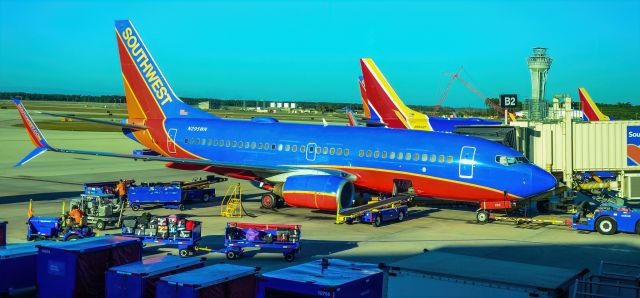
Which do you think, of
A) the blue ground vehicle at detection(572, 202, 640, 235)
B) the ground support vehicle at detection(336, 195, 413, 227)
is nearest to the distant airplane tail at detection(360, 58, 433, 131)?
the ground support vehicle at detection(336, 195, 413, 227)

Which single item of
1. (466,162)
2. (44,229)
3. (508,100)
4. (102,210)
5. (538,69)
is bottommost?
(44,229)

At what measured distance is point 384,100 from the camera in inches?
2132

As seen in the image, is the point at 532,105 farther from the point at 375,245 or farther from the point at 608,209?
the point at 375,245

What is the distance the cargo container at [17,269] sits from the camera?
15438 millimetres

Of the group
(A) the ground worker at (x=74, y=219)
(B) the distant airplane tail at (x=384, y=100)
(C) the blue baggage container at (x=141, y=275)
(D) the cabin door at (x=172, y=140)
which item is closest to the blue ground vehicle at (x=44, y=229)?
(A) the ground worker at (x=74, y=219)

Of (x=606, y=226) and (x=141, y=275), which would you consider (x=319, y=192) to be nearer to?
(x=606, y=226)

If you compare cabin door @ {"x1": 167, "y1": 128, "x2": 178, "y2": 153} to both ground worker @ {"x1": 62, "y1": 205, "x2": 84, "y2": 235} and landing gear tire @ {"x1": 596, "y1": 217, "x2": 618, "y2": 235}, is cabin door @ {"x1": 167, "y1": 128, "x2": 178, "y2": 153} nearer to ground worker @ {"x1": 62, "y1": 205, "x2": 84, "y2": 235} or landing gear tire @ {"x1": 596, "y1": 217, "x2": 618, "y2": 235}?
ground worker @ {"x1": 62, "y1": 205, "x2": 84, "y2": 235}

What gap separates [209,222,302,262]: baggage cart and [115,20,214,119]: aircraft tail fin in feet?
57.7

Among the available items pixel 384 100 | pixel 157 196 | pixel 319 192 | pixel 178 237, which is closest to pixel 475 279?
pixel 178 237

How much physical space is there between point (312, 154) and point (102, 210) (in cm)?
1021

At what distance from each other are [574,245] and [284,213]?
13.0m

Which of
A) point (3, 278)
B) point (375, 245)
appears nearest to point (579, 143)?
point (375, 245)

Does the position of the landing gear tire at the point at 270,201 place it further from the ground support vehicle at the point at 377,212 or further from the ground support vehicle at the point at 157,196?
the ground support vehicle at the point at 377,212

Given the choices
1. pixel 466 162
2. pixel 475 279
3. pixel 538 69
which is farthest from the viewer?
pixel 538 69
